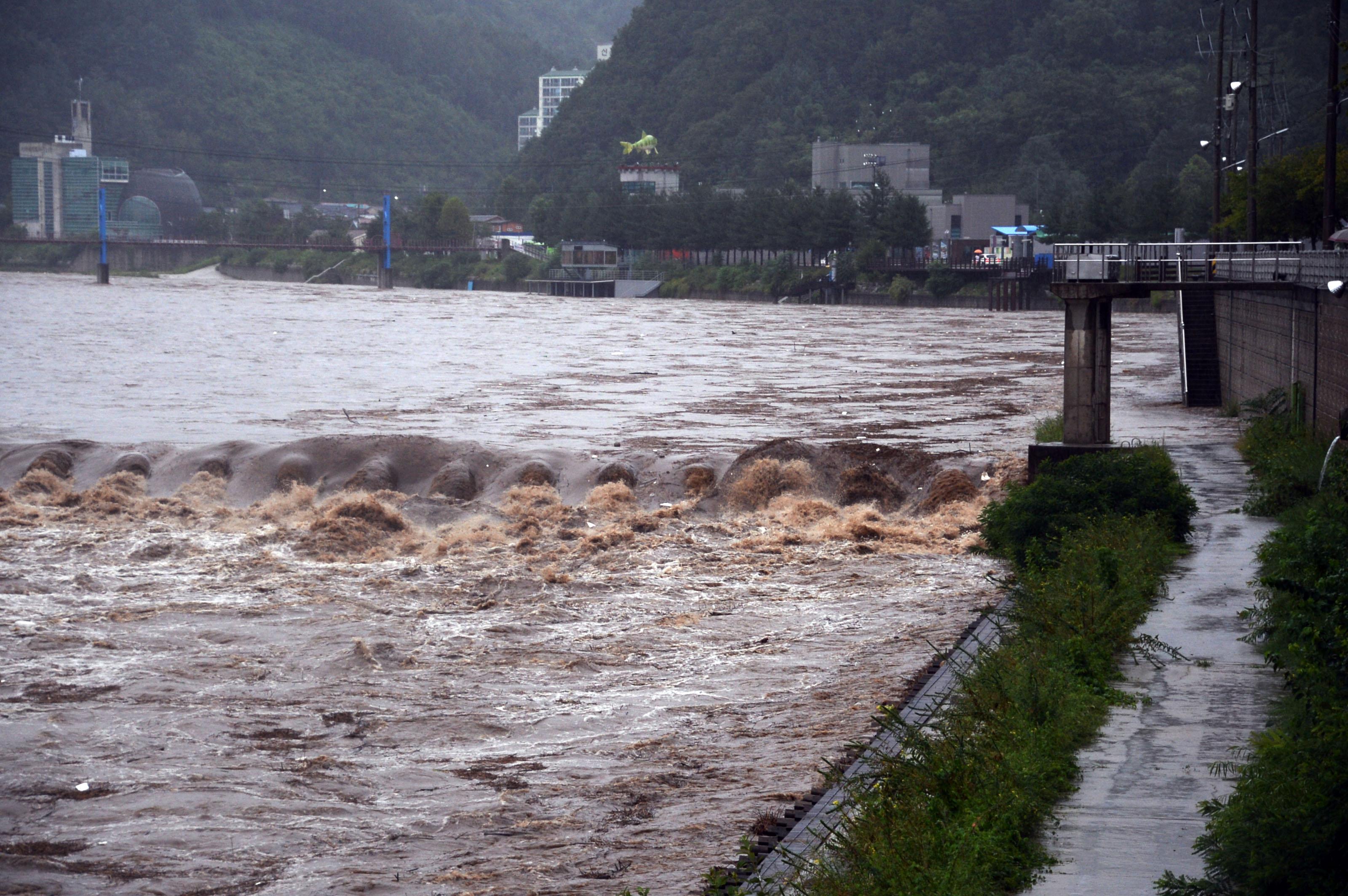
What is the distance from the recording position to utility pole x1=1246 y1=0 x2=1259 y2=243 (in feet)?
160

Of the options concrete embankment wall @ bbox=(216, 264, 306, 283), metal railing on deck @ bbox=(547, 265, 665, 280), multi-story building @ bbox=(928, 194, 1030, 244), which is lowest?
metal railing on deck @ bbox=(547, 265, 665, 280)

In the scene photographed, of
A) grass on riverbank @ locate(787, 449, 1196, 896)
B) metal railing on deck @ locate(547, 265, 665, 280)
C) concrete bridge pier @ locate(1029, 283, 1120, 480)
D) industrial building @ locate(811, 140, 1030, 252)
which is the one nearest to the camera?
grass on riverbank @ locate(787, 449, 1196, 896)

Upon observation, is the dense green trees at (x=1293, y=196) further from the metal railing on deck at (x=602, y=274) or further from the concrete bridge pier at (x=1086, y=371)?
the metal railing on deck at (x=602, y=274)

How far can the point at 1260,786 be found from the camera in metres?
9.13

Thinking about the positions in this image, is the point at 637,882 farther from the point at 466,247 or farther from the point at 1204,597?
the point at 466,247

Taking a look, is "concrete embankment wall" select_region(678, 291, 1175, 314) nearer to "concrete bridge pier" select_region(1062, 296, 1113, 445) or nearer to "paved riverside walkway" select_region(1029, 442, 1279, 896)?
"concrete bridge pier" select_region(1062, 296, 1113, 445)

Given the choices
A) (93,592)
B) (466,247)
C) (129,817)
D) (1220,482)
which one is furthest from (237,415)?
(466,247)

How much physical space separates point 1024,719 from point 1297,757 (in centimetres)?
332

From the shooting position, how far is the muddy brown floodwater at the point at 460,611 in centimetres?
1286

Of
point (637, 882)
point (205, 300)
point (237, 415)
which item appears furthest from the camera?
point (205, 300)

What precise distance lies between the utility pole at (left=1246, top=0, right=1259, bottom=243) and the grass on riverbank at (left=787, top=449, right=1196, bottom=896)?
99.3 ft

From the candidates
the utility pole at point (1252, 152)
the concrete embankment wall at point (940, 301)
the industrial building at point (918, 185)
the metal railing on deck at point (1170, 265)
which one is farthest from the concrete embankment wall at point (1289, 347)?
the industrial building at point (918, 185)

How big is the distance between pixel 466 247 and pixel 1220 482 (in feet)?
551

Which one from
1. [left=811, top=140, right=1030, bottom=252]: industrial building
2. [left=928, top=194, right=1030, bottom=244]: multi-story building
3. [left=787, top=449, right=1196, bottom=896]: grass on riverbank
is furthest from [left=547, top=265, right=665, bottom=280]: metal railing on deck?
[left=787, top=449, right=1196, bottom=896]: grass on riverbank
